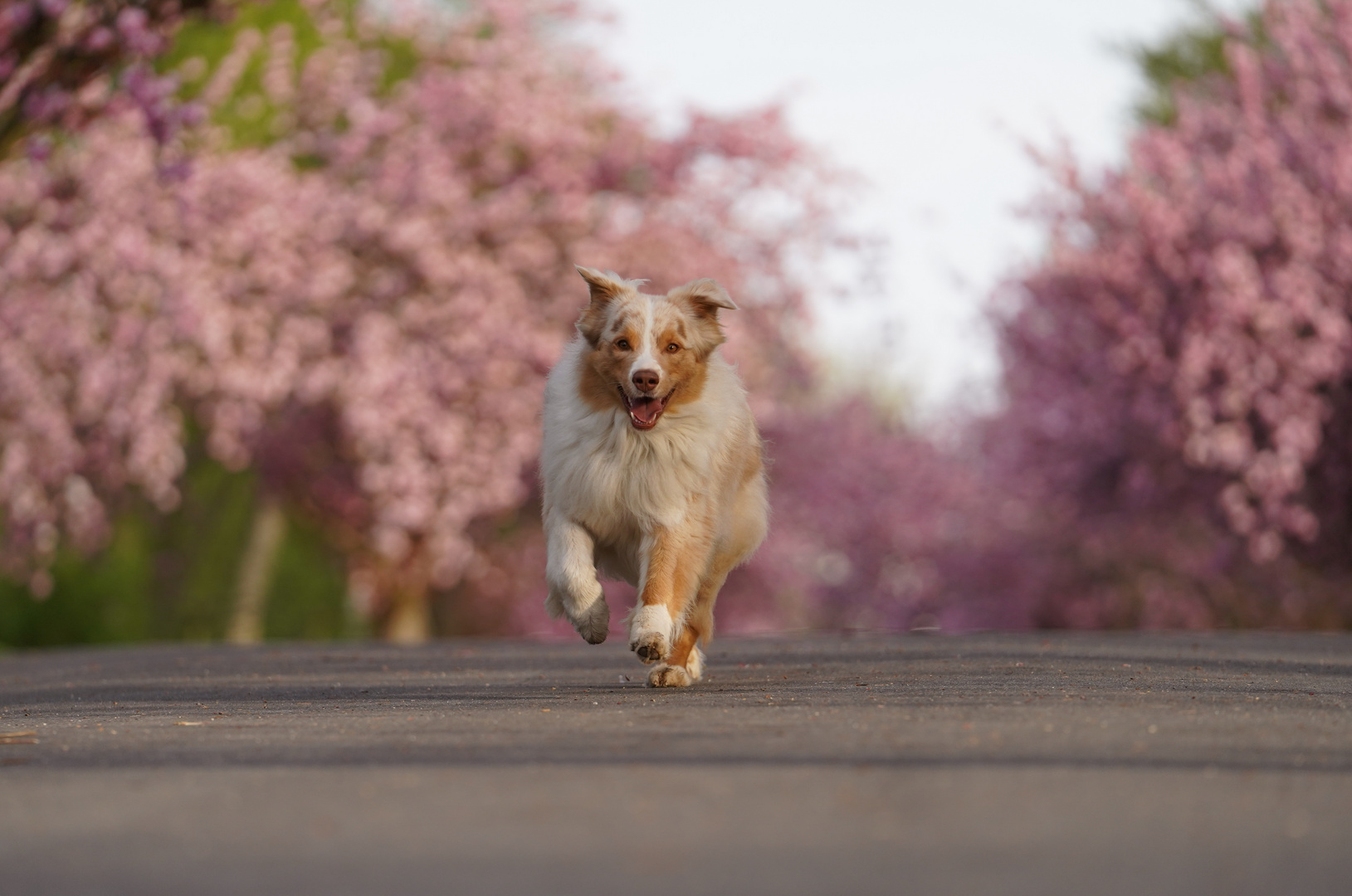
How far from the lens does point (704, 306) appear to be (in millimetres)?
8523

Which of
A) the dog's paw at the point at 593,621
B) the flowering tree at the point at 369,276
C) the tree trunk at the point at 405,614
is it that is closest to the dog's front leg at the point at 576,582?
the dog's paw at the point at 593,621

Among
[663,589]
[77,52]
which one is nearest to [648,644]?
[663,589]

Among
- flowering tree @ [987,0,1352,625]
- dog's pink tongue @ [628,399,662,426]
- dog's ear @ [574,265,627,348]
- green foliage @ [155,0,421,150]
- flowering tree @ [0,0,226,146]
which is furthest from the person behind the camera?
green foliage @ [155,0,421,150]

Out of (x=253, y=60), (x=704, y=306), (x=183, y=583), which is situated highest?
(x=253, y=60)

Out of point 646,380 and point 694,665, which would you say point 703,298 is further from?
point 694,665

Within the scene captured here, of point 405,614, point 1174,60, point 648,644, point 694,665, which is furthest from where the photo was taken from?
point 1174,60

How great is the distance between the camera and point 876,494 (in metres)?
26.6

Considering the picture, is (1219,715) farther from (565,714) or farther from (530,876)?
(530,876)

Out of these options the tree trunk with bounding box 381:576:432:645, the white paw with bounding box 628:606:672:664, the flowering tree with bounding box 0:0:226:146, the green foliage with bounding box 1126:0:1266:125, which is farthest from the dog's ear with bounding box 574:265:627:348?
the green foliage with bounding box 1126:0:1266:125

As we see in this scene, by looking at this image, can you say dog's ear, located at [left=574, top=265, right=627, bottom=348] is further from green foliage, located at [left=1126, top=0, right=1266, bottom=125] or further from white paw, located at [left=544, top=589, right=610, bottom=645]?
green foliage, located at [left=1126, top=0, right=1266, bottom=125]

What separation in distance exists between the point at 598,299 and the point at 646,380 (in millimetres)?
673

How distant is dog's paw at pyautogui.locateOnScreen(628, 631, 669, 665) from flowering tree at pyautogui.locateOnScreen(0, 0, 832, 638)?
41.8ft

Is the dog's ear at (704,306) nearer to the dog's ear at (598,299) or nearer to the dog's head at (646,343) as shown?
the dog's head at (646,343)

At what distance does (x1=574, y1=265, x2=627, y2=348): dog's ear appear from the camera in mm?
8352
